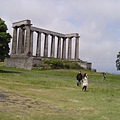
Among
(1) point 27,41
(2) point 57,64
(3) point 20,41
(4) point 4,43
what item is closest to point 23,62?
(1) point 27,41

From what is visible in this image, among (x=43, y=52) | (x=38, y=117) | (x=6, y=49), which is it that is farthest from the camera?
(x=43, y=52)

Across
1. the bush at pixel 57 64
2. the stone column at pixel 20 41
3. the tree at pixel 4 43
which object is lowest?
the bush at pixel 57 64

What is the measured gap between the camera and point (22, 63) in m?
88.8

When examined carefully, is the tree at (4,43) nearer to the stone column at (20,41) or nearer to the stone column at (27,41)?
the stone column at (27,41)

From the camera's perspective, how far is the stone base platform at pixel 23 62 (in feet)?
282

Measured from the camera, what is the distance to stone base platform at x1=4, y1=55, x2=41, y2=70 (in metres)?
86.0

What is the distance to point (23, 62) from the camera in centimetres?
8869

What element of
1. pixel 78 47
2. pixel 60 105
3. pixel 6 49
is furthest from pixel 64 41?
pixel 60 105

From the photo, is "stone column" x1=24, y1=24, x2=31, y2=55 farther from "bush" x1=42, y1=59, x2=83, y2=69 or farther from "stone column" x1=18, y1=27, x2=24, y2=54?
"bush" x1=42, y1=59, x2=83, y2=69

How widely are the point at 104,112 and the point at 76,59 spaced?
9518 cm

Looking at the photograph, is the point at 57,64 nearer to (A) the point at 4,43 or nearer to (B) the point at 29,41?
(B) the point at 29,41

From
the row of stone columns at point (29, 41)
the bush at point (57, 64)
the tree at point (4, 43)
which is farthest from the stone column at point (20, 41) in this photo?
the tree at point (4, 43)

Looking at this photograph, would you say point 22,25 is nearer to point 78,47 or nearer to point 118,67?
point 78,47

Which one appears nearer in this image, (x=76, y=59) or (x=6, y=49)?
(x=6, y=49)
